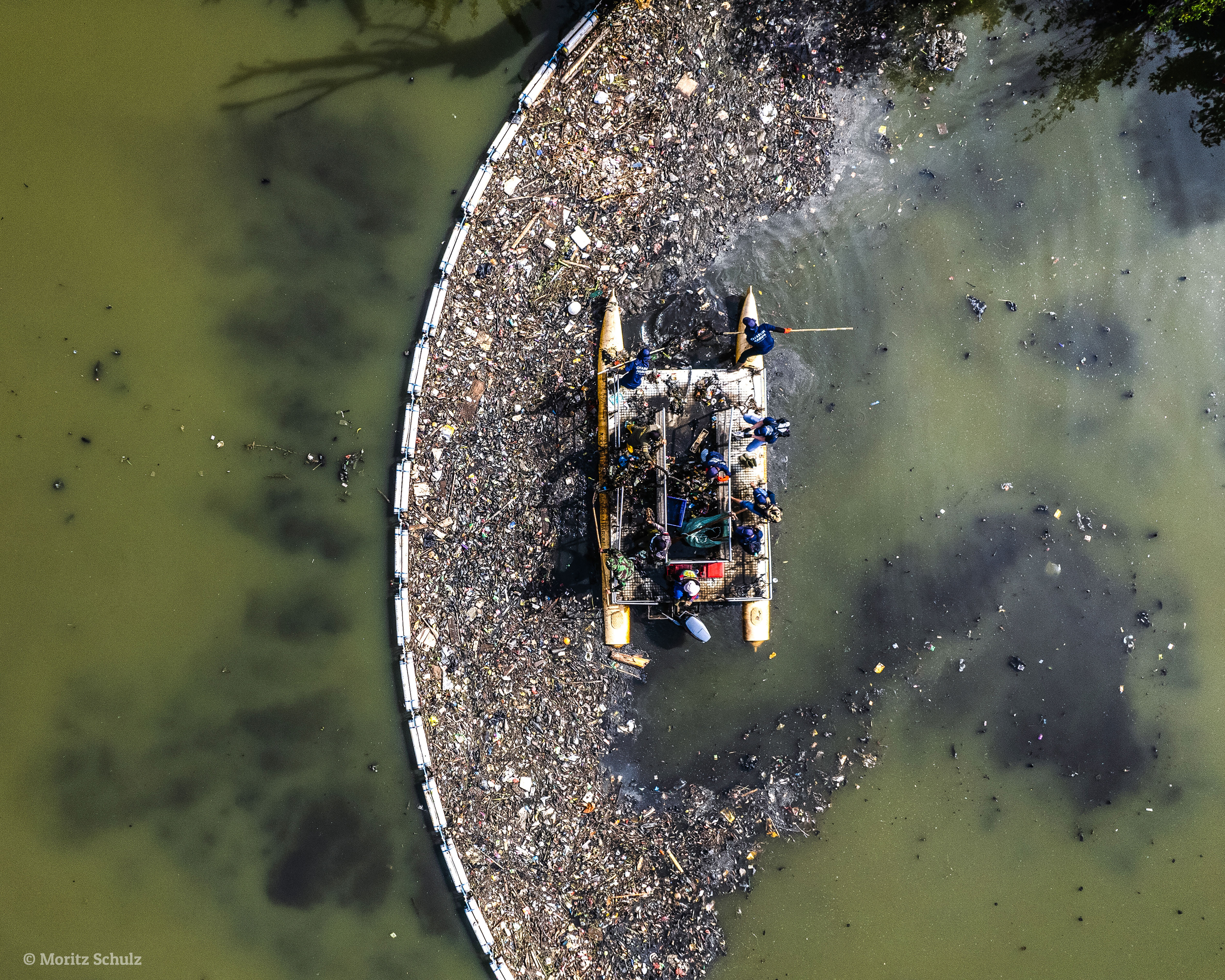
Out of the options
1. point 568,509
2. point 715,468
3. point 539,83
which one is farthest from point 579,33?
point 568,509

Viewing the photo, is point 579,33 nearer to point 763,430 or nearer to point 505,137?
point 505,137

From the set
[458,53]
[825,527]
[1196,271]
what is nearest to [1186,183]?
[1196,271]

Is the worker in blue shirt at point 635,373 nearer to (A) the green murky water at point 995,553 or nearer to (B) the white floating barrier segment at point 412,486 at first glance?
(A) the green murky water at point 995,553

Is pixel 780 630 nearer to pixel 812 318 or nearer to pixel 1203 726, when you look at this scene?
pixel 812 318

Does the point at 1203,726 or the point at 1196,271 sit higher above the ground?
the point at 1196,271

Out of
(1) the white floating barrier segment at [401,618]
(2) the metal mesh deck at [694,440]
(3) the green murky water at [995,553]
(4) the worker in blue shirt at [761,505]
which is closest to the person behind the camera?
Answer: (4) the worker in blue shirt at [761,505]

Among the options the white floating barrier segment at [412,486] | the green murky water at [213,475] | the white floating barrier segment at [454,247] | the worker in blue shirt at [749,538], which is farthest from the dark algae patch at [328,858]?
the white floating barrier segment at [454,247]
